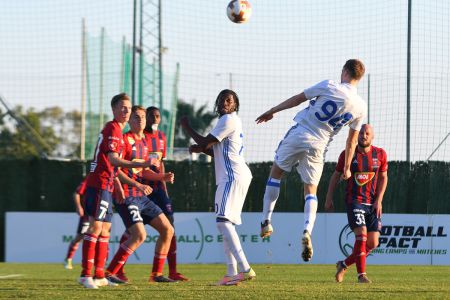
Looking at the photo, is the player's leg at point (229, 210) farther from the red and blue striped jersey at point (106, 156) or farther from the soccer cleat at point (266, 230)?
the red and blue striped jersey at point (106, 156)

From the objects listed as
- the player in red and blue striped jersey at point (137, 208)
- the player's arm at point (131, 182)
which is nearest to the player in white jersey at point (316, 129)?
the player in red and blue striped jersey at point (137, 208)

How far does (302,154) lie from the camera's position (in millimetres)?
10523

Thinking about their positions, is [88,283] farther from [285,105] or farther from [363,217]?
[363,217]

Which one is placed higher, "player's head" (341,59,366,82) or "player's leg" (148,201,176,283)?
"player's head" (341,59,366,82)

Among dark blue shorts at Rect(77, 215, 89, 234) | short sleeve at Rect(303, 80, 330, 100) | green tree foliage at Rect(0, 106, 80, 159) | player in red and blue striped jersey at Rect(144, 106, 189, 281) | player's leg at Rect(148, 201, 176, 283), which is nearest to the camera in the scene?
short sleeve at Rect(303, 80, 330, 100)

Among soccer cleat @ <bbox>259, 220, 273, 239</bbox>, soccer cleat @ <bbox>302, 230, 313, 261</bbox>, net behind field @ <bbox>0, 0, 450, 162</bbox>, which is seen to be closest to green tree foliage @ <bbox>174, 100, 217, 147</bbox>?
net behind field @ <bbox>0, 0, 450, 162</bbox>

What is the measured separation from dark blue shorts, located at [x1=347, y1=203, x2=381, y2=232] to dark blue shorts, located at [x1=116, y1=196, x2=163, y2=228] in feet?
9.13

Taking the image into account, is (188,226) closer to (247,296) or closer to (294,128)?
(294,128)

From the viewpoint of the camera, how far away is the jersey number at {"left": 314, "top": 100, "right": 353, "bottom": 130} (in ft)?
33.4

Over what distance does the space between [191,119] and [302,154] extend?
1548cm

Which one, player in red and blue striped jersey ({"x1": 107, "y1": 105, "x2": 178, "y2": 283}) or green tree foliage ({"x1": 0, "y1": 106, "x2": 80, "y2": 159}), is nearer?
player in red and blue striped jersey ({"x1": 107, "y1": 105, "x2": 178, "y2": 283})

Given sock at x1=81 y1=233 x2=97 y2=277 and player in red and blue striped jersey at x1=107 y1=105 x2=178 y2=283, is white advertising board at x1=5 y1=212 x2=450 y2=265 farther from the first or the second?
sock at x1=81 y1=233 x2=97 y2=277

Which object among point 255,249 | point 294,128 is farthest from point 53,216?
point 294,128

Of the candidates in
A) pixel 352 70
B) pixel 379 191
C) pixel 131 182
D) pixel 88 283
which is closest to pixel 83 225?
pixel 131 182
